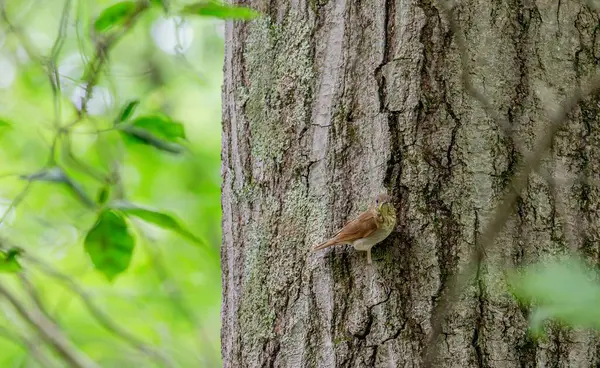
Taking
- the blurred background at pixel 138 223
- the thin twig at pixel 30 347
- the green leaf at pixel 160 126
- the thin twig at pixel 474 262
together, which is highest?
the blurred background at pixel 138 223

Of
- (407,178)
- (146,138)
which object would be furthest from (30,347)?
(407,178)

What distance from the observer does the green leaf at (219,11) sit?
106 cm

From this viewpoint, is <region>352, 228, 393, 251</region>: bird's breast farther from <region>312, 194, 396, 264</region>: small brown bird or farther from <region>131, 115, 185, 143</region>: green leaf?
<region>131, 115, 185, 143</region>: green leaf

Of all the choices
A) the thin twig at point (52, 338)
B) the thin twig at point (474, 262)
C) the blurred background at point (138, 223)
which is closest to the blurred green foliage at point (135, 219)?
the blurred background at point (138, 223)

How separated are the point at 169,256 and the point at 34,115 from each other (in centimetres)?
157

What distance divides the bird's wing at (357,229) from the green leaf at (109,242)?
0.53 meters

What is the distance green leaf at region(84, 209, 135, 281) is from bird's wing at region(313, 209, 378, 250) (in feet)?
1.75

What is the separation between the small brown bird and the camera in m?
1.21

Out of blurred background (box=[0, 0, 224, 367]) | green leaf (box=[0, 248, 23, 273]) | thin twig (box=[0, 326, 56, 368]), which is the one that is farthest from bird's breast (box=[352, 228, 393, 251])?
blurred background (box=[0, 0, 224, 367])

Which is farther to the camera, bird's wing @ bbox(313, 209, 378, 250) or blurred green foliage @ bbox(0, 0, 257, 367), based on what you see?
blurred green foliage @ bbox(0, 0, 257, 367)

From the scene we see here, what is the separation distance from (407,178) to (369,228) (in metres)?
0.13

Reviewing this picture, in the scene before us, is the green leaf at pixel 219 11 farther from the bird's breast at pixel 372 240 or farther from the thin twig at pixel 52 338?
the thin twig at pixel 52 338

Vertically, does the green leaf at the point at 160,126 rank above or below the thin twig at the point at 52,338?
below

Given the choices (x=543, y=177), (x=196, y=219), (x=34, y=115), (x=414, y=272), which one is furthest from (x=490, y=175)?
(x=34, y=115)
